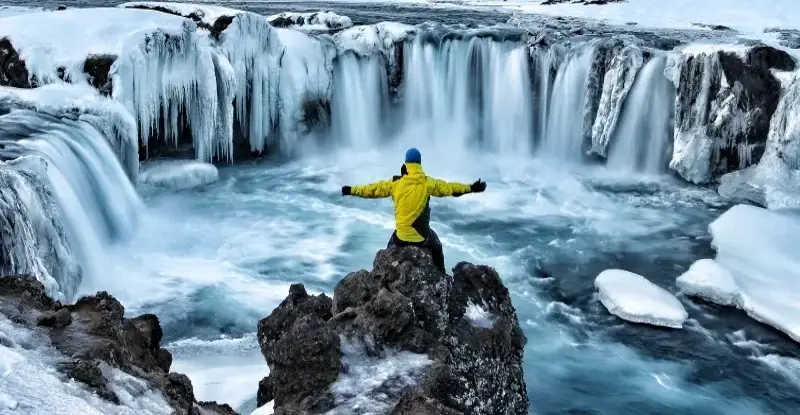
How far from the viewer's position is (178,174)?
581 inches

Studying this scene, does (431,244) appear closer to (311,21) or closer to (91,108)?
(91,108)

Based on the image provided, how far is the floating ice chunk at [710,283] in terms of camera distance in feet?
32.6

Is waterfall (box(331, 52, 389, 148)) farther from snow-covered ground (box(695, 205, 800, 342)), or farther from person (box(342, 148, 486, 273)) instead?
person (box(342, 148, 486, 273))

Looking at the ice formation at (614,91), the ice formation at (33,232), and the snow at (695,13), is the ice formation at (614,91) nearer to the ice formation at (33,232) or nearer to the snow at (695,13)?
the snow at (695,13)

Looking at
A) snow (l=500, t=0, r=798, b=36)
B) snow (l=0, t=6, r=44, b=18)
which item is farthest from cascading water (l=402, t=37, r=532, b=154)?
snow (l=0, t=6, r=44, b=18)

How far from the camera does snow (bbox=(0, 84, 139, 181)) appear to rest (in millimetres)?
12039

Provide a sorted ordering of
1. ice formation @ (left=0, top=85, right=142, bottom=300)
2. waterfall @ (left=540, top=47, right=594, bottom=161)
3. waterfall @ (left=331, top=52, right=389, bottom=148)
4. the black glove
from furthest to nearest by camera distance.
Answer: waterfall @ (left=331, top=52, right=389, bottom=148) < waterfall @ (left=540, top=47, right=594, bottom=161) < ice formation @ (left=0, top=85, right=142, bottom=300) < the black glove

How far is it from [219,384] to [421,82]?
12.6 meters

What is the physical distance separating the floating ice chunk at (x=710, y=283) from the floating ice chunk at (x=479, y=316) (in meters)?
6.07

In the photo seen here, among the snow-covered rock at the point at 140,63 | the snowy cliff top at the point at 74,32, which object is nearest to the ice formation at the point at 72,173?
the snow-covered rock at the point at 140,63

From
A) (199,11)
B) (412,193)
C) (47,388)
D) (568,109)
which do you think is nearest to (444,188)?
(412,193)

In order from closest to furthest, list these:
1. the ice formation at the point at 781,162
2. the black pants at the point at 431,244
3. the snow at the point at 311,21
→ the black pants at the point at 431,244
the ice formation at the point at 781,162
the snow at the point at 311,21

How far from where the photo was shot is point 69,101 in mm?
12430

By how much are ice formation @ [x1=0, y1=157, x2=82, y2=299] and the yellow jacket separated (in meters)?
4.12
